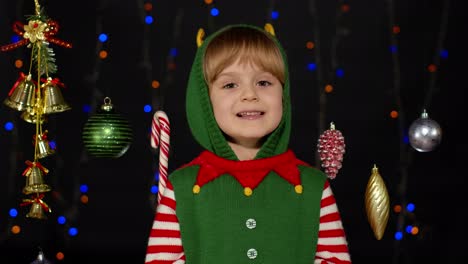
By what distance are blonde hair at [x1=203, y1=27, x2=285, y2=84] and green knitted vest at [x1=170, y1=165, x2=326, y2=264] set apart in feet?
0.99

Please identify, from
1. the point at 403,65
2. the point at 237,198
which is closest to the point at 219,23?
the point at 403,65

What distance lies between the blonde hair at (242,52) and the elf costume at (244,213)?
3cm

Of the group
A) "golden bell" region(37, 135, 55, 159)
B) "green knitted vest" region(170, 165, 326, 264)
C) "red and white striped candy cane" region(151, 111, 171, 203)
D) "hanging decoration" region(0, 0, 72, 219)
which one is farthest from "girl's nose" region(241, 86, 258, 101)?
"golden bell" region(37, 135, 55, 159)

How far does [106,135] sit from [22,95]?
399 mm

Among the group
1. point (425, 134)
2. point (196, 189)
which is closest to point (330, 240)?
point (196, 189)

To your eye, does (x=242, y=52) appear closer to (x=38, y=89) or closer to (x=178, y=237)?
(x=178, y=237)

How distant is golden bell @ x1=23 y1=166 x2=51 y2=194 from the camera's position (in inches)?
132

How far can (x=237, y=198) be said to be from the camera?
2.18 metres

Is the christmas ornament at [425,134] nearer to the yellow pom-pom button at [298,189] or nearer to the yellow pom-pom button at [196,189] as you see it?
the yellow pom-pom button at [298,189]

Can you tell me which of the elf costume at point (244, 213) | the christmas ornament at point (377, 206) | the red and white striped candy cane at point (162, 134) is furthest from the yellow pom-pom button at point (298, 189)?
the christmas ornament at point (377, 206)

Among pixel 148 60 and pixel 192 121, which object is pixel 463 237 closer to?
pixel 148 60

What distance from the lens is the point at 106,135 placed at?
3.21 meters

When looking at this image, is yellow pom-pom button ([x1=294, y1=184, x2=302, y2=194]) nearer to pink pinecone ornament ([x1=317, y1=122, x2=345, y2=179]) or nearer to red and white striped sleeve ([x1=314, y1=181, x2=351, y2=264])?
red and white striped sleeve ([x1=314, y1=181, x2=351, y2=264])

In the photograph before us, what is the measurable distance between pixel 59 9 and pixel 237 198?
2.34 metres
